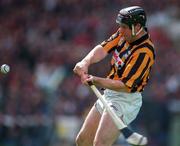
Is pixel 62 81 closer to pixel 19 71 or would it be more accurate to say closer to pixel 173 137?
pixel 19 71

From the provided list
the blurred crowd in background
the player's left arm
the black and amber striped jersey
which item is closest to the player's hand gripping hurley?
the player's left arm

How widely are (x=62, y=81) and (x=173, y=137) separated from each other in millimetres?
2795

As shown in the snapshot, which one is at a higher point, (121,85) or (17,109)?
(121,85)

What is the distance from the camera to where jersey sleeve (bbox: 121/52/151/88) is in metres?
10.5

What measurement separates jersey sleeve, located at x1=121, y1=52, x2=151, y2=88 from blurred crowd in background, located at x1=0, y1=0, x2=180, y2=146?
22.6 ft

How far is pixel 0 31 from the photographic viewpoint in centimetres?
2077

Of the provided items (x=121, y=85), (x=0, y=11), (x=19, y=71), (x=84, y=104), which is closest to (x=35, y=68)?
(x=19, y=71)

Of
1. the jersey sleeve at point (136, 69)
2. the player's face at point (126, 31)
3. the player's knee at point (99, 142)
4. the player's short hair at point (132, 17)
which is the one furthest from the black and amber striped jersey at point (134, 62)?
the player's knee at point (99, 142)

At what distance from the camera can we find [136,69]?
10492 mm

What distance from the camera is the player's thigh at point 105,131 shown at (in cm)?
1059

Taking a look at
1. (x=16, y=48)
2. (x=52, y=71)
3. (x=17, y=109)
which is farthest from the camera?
(x=16, y=48)

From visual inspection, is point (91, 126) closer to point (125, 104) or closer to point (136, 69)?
point (125, 104)

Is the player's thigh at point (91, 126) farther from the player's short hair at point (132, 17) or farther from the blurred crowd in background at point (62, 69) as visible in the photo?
the blurred crowd in background at point (62, 69)

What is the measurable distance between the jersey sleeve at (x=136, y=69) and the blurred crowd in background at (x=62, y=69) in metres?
6.88
